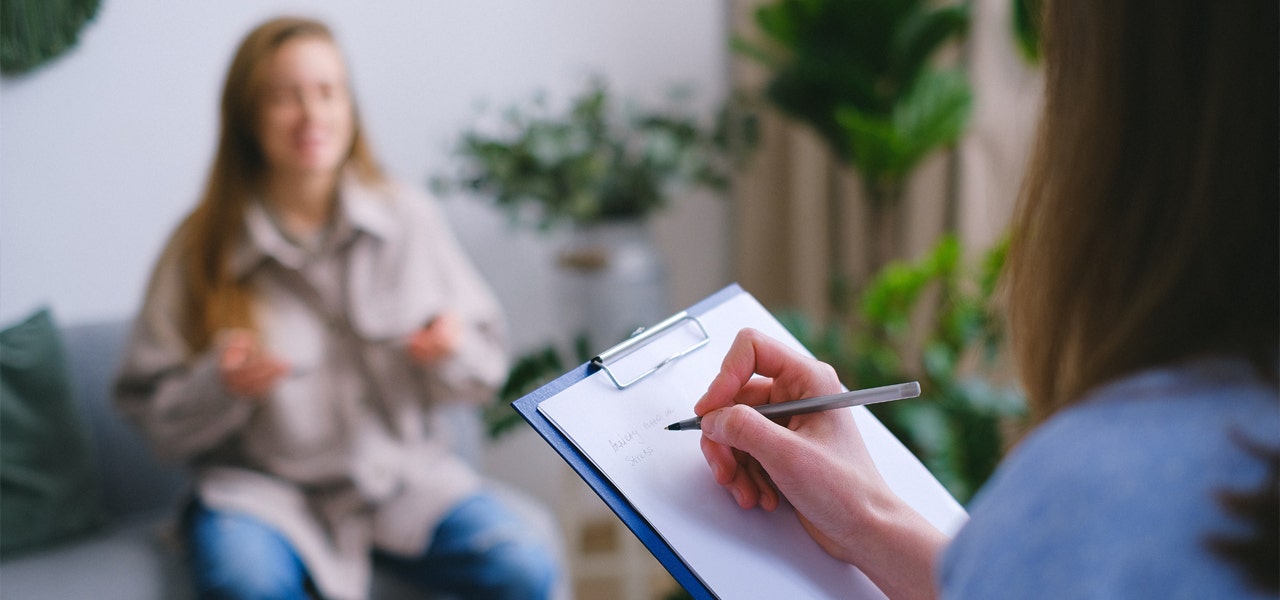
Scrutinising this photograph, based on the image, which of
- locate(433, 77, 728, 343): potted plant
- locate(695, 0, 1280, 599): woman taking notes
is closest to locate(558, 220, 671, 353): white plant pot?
locate(433, 77, 728, 343): potted plant

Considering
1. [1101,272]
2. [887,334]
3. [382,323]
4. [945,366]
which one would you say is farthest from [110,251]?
[887,334]

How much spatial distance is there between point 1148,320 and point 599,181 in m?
1.43

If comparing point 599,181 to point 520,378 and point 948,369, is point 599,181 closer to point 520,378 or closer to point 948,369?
point 520,378

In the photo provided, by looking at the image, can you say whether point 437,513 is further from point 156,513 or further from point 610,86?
point 610,86

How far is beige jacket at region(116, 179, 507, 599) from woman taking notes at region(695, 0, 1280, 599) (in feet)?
3.44

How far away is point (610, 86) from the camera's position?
213 cm

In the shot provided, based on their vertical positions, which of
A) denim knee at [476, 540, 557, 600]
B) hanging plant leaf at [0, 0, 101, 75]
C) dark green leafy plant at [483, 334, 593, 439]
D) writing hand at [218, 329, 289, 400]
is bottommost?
denim knee at [476, 540, 557, 600]

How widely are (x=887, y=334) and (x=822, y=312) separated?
313mm

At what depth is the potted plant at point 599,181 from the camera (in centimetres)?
169

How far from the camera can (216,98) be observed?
3.96 ft

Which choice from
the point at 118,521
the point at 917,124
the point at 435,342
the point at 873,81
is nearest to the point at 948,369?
the point at 917,124

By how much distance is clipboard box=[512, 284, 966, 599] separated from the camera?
0.54 metres

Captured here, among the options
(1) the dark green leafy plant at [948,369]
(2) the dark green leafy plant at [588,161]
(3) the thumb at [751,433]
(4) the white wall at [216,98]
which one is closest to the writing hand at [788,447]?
(3) the thumb at [751,433]

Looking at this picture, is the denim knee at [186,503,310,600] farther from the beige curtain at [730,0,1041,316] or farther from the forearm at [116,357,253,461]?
the beige curtain at [730,0,1041,316]
